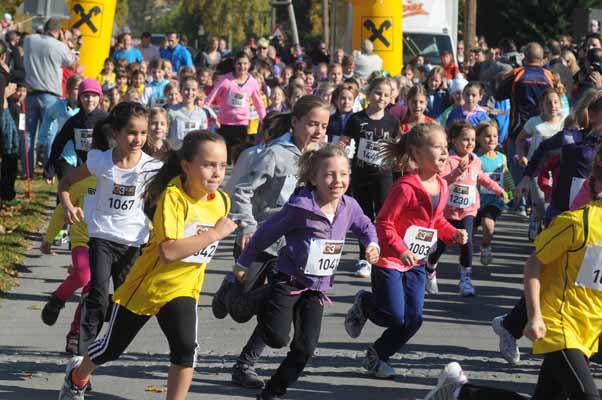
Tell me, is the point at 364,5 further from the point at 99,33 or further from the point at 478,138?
the point at 478,138

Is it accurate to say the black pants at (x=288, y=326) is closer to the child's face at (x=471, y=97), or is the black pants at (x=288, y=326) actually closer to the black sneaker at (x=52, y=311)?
the black sneaker at (x=52, y=311)

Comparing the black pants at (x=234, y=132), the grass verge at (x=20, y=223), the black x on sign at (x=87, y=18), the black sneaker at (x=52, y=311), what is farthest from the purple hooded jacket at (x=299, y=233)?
the black x on sign at (x=87, y=18)

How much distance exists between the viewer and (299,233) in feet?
22.8

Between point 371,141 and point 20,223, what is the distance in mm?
4653

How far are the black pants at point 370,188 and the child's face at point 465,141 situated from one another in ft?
3.76

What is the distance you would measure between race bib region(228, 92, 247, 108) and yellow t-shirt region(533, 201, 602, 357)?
1282 centimetres

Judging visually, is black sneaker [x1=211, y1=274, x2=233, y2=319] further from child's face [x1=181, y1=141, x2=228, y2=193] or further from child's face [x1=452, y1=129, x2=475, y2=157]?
child's face [x1=452, y1=129, x2=475, y2=157]

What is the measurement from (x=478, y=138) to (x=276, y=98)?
6.33m

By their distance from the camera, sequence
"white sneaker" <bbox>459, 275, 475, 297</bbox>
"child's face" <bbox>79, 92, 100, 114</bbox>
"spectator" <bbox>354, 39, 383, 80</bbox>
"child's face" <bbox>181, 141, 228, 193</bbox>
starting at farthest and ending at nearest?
"spectator" <bbox>354, 39, 383, 80</bbox>, "white sneaker" <bbox>459, 275, 475, 297</bbox>, "child's face" <bbox>79, 92, 100, 114</bbox>, "child's face" <bbox>181, 141, 228, 193</bbox>

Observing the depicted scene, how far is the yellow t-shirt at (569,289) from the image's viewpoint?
17.9 feet

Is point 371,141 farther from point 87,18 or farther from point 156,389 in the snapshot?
point 87,18

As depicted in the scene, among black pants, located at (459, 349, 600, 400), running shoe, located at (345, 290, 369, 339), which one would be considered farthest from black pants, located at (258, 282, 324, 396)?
black pants, located at (459, 349, 600, 400)

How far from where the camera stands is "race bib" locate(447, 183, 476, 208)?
10969 millimetres

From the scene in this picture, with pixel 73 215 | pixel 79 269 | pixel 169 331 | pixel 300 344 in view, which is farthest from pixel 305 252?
pixel 79 269
